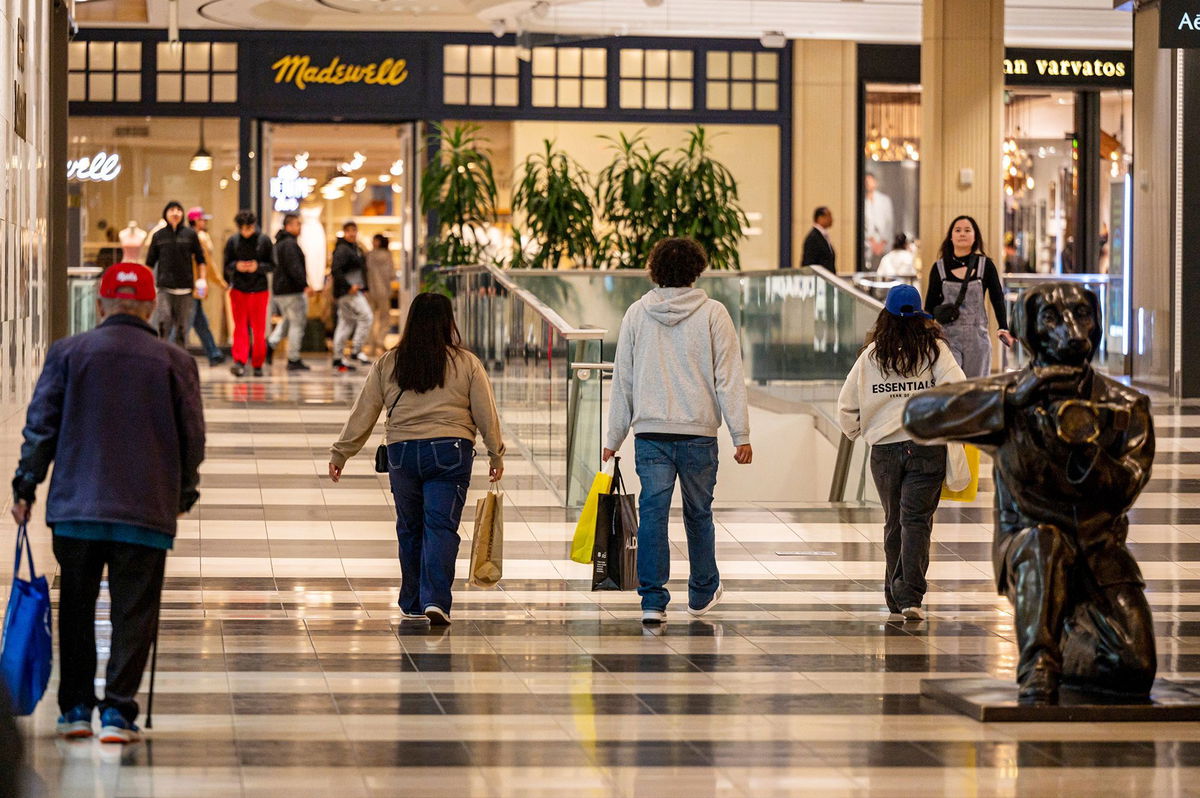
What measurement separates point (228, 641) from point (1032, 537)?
3058mm

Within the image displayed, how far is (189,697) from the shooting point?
244 inches

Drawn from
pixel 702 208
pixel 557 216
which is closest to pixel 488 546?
pixel 557 216

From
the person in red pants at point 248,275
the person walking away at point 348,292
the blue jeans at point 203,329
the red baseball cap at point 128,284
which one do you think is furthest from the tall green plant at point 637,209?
the red baseball cap at point 128,284

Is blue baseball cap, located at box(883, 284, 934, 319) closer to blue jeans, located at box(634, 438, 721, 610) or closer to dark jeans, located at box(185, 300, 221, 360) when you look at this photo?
blue jeans, located at box(634, 438, 721, 610)

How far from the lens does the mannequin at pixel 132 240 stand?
22.5 metres

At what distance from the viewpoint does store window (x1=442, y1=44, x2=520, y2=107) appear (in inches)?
930

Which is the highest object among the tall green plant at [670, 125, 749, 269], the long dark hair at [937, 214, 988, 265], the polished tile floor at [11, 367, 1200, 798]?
the tall green plant at [670, 125, 749, 269]

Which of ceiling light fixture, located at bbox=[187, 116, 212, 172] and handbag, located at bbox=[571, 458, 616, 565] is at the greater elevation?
ceiling light fixture, located at bbox=[187, 116, 212, 172]

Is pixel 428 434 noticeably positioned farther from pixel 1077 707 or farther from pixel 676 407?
pixel 1077 707

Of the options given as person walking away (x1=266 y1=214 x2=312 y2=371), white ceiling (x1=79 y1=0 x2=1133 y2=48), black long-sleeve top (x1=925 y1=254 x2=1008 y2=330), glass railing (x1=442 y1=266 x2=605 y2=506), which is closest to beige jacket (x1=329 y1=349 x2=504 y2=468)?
glass railing (x1=442 y1=266 x2=605 y2=506)

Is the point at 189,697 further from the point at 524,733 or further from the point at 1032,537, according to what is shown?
the point at 1032,537

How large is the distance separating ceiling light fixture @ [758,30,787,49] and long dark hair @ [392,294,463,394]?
50.5ft

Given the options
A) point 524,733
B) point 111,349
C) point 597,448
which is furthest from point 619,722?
point 597,448

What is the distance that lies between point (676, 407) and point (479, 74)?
54.4ft
